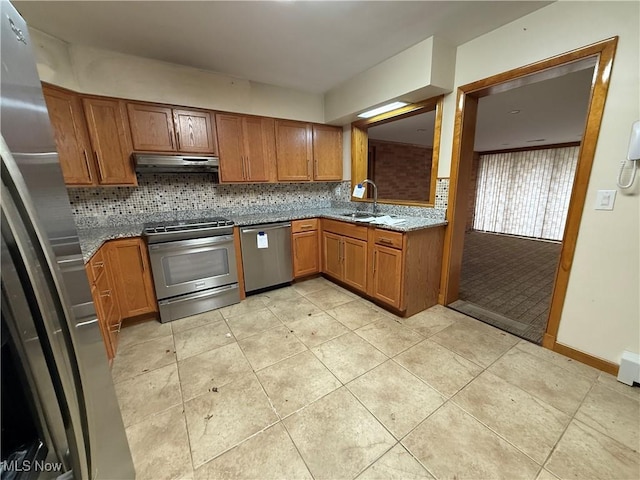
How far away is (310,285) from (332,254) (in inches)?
20.1

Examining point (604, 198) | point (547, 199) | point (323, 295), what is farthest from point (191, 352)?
point (547, 199)

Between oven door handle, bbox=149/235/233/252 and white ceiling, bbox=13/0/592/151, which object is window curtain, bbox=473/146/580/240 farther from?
oven door handle, bbox=149/235/233/252

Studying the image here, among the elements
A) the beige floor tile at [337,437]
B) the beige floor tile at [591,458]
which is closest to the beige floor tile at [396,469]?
the beige floor tile at [337,437]

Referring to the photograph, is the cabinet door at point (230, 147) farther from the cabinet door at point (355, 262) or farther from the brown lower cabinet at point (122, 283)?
the cabinet door at point (355, 262)

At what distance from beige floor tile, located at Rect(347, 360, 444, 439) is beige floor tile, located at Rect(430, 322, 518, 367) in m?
0.54

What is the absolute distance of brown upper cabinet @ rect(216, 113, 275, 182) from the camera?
117 inches

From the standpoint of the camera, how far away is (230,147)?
3020 mm

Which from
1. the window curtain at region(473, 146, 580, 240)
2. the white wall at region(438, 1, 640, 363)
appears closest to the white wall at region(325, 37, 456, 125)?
the white wall at region(438, 1, 640, 363)

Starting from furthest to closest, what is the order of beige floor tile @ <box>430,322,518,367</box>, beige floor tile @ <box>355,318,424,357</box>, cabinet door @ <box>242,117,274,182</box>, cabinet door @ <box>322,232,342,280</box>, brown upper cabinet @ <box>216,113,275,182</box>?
cabinet door @ <box>322,232,342,280</box> → cabinet door @ <box>242,117,274,182</box> → brown upper cabinet @ <box>216,113,275,182</box> → beige floor tile @ <box>355,318,424,357</box> → beige floor tile @ <box>430,322,518,367</box>

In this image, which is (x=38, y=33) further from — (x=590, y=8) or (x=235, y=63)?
(x=590, y=8)

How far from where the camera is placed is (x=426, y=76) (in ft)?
7.50

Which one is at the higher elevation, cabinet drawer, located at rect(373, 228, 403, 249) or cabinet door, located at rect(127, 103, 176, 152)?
cabinet door, located at rect(127, 103, 176, 152)

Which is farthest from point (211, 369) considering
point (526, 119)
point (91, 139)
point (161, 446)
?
point (526, 119)

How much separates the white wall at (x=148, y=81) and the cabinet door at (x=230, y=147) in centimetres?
13
